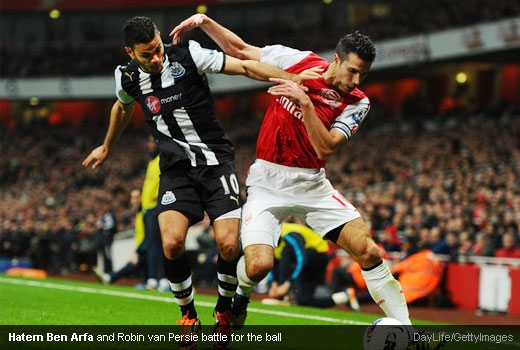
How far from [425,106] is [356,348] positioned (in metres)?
21.8

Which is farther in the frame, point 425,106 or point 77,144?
point 77,144

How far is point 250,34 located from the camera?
3584 cm

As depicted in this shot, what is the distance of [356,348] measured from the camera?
6711 millimetres

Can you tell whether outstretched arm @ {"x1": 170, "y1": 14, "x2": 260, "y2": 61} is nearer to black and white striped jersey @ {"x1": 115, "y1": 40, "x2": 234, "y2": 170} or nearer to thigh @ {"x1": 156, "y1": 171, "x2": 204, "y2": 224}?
black and white striped jersey @ {"x1": 115, "y1": 40, "x2": 234, "y2": 170}

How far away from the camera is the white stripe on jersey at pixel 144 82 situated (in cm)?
640

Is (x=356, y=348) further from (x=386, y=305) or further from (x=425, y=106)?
(x=425, y=106)

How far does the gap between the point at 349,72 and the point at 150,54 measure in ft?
4.68

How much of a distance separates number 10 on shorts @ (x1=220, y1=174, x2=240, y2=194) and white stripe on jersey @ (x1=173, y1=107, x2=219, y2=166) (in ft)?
0.45

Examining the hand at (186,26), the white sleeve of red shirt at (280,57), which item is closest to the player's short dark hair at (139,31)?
the hand at (186,26)

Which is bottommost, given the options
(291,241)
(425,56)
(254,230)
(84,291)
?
(84,291)

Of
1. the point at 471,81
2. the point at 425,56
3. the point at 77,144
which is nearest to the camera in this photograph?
the point at 425,56

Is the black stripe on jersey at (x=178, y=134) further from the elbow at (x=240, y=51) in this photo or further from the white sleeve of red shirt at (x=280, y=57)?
the white sleeve of red shirt at (x=280, y=57)

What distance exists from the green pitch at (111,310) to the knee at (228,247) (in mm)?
1905

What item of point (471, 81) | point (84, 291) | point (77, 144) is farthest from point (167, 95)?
point (77, 144)
